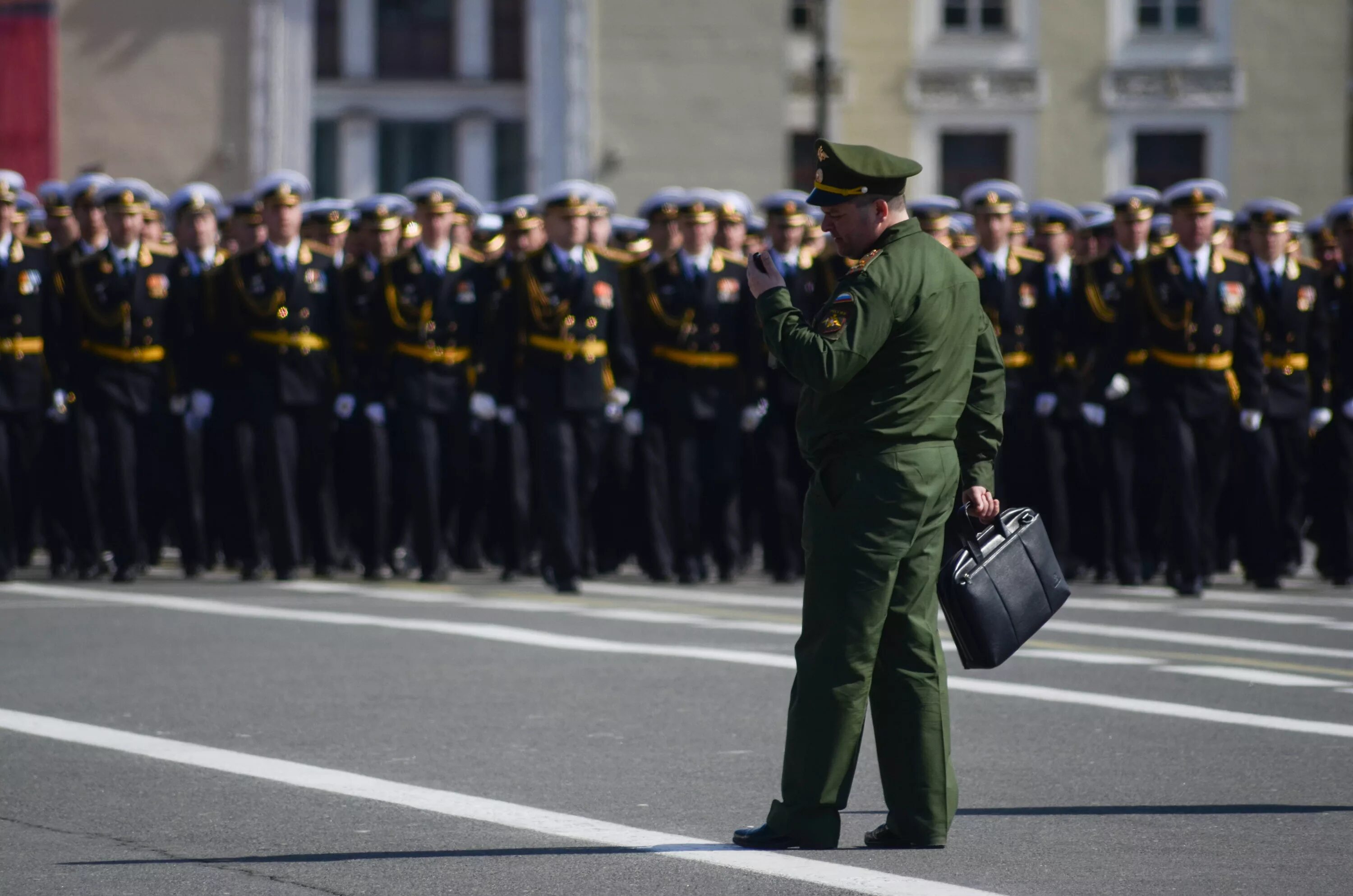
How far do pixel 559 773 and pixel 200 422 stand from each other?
8.09 m

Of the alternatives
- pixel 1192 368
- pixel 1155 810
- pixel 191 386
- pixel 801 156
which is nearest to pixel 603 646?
pixel 1155 810

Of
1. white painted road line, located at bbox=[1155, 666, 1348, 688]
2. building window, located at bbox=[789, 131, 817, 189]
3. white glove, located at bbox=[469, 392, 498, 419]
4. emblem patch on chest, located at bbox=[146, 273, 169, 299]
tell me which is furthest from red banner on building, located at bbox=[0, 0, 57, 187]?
white painted road line, located at bbox=[1155, 666, 1348, 688]

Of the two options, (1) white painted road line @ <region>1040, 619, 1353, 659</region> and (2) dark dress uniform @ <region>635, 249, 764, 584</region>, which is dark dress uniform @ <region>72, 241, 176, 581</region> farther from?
(1) white painted road line @ <region>1040, 619, 1353, 659</region>

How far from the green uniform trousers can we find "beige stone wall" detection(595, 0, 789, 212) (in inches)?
1449

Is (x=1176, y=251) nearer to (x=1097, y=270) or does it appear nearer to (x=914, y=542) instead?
(x=1097, y=270)

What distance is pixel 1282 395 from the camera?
16.4m

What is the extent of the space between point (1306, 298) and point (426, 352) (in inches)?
211

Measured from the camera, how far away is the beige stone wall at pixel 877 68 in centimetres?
4488

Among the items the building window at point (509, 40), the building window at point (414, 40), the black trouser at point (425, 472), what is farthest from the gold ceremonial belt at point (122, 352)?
the building window at point (414, 40)

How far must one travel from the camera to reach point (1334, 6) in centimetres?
4481

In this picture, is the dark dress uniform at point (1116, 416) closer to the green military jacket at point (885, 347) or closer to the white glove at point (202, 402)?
the white glove at point (202, 402)

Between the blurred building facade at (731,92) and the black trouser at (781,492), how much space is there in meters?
27.5

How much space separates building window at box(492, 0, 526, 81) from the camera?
4534 centimetres

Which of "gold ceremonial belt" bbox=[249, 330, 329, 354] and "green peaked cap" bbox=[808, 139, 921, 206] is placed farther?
"gold ceremonial belt" bbox=[249, 330, 329, 354]
